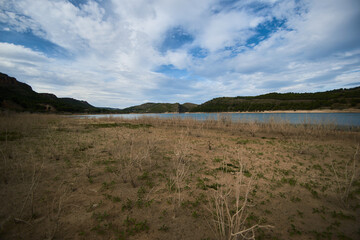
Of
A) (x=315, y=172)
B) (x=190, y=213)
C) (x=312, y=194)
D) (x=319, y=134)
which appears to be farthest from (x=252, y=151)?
(x=319, y=134)

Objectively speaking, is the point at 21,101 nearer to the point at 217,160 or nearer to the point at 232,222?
the point at 217,160

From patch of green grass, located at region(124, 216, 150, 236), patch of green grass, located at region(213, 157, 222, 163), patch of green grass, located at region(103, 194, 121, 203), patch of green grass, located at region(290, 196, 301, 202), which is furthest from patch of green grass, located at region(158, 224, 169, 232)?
patch of green grass, located at region(213, 157, 222, 163)

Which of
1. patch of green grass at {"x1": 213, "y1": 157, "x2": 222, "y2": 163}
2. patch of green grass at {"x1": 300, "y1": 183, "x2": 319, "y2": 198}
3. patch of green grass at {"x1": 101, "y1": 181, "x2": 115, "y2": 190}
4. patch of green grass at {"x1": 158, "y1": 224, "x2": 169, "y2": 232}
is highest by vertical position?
patch of green grass at {"x1": 101, "y1": 181, "x2": 115, "y2": 190}

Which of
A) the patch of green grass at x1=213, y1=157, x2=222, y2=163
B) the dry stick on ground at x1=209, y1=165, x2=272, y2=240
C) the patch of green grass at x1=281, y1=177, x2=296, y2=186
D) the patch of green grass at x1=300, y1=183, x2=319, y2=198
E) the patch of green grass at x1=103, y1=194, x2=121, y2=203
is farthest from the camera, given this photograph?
the patch of green grass at x1=213, y1=157, x2=222, y2=163

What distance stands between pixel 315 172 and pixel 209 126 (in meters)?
12.9

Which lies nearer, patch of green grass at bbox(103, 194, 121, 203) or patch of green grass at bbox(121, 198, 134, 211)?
patch of green grass at bbox(121, 198, 134, 211)

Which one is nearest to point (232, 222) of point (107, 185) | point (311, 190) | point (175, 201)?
point (175, 201)

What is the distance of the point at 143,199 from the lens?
3402mm

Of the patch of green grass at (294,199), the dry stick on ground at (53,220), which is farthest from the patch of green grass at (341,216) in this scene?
the dry stick on ground at (53,220)

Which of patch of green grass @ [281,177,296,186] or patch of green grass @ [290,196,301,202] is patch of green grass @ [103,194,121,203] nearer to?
patch of green grass @ [290,196,301,202]

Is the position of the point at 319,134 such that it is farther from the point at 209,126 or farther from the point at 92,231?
the point at 92,231

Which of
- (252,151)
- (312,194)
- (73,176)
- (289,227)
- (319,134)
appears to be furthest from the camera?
(319,134)

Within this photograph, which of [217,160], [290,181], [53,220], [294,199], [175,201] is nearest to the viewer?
[53,220]

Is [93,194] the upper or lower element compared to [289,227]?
upper
